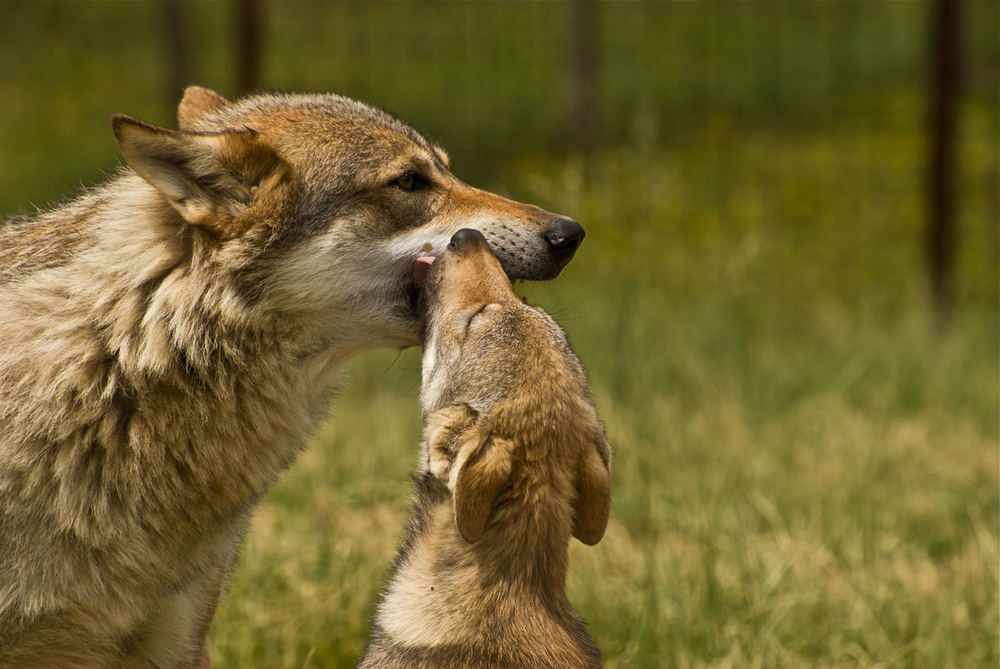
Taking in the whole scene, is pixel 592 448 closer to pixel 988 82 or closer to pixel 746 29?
pixel 988 82

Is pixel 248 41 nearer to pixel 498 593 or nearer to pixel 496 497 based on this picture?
pixel 496 497

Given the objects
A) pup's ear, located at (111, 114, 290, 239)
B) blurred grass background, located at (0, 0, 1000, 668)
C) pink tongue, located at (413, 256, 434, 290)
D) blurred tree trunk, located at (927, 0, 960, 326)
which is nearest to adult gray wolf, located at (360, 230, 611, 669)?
pink tongue, located at (413, 256, 434, 290)

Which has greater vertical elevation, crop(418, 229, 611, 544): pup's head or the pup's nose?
the pup's nose

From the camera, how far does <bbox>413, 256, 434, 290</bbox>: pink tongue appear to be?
273cm

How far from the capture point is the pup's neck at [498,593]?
2.31m

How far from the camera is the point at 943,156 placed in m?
7.13

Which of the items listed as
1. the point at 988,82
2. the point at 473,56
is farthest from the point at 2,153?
the point at 988,82

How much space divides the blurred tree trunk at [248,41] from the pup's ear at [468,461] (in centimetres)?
462

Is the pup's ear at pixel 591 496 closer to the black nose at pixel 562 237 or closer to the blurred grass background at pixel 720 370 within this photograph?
the black nose at pixel 562 237

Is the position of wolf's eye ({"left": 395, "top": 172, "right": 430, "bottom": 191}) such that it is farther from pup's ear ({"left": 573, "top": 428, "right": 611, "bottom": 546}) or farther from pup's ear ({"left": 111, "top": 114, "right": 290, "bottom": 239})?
pup's ear ({"left": 573, "top": 428, "right": 611, "bottom": 546})

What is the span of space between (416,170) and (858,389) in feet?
13.3

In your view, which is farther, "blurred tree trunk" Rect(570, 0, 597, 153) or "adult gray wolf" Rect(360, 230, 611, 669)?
"blurred tree trunk" Rect(570, 0, 597, 153)

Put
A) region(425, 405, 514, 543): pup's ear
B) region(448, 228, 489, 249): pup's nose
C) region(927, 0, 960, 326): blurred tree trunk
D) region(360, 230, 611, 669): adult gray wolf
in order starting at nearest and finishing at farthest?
region(425, 405, 514, 543): pup's ear < region(360, 230, 611, 669): adult gray wolf < region(448, 228, 489, 249): pup's nose < region(927, 0, 960, 326): blurred tree trunk

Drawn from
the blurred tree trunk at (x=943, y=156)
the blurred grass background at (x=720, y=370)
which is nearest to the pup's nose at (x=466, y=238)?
the blurred grass background at (x=720, y=370)
